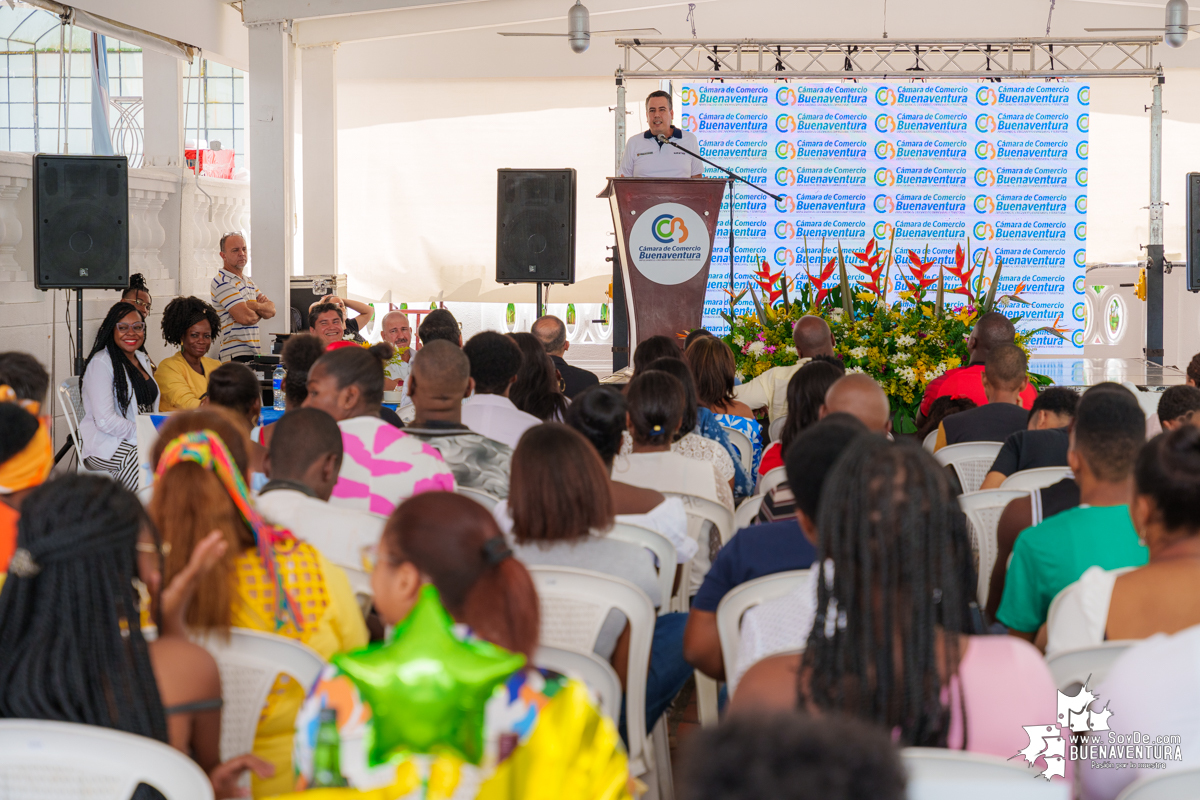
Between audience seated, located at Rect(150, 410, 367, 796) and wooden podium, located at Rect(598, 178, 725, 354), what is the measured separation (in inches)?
183

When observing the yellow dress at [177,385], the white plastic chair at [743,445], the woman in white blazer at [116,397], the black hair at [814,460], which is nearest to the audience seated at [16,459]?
the black hair at [814,460]

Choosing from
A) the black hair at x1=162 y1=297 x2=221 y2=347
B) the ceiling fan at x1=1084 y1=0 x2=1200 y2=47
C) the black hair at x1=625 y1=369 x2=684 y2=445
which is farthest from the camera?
the ceiling fan at x1=1084 y1=0 x2=1200 y2=47

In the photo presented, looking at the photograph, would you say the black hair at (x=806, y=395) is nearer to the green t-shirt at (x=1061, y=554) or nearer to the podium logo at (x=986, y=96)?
the green t-shirt at (x=1061, y=554)

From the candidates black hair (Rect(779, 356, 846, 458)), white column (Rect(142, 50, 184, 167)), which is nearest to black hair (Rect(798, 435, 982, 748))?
black hair (Rect(779, 356, 846, 458))

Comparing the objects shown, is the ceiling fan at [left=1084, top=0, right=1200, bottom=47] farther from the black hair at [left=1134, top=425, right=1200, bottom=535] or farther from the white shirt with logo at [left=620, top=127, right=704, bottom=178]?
the black hair at [left=1134, top=425, right=1200, bottom=535]

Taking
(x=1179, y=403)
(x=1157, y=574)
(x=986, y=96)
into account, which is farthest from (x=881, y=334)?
(x=986, y=96)

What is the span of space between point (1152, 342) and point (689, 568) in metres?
6.42

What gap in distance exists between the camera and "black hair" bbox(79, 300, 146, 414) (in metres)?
5.44

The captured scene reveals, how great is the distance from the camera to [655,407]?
3396 millimetres

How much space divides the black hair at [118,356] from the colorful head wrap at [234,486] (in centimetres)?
362

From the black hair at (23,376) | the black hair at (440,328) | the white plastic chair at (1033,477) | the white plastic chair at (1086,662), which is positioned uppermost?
the black hair at (440,328)

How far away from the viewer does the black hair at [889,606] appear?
147 centimetres

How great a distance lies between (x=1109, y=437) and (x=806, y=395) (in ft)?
4.11

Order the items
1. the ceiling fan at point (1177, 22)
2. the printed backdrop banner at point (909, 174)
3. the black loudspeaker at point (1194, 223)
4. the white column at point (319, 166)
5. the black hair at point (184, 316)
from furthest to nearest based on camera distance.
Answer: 1. the white column at point (319, 166)
2. the printed backdrop banner at point (909, 174)
3. the ceiling fan at point (1177, 22)
4. the black loudspeaker at point (1194, 223)
5. the black hair at point (184, 316)
